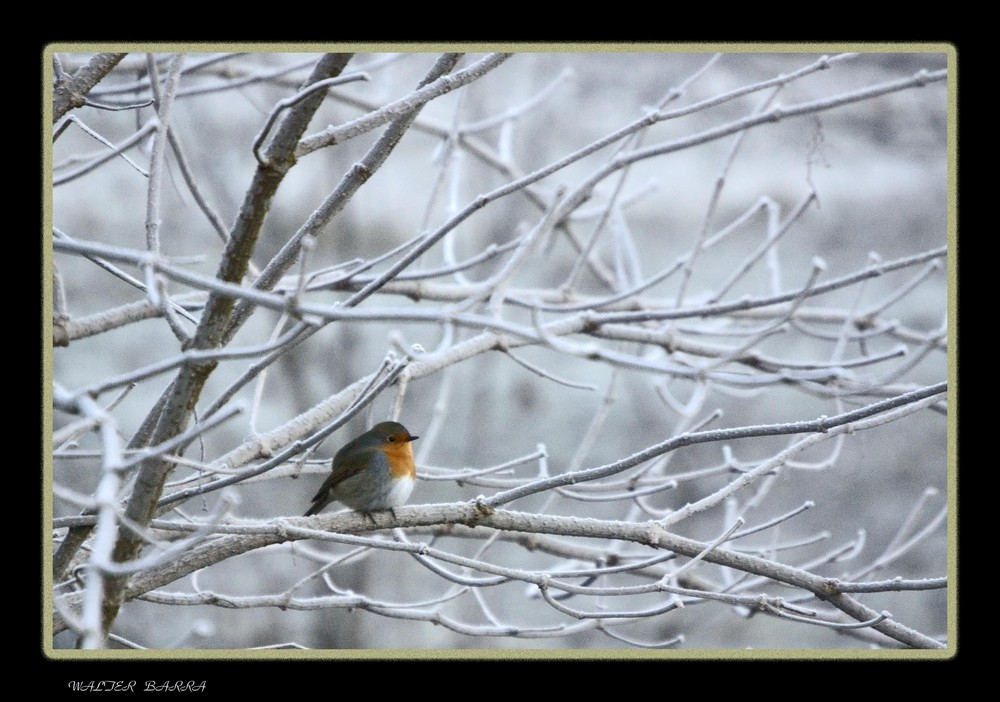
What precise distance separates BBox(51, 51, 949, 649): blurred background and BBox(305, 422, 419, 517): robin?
0.08m

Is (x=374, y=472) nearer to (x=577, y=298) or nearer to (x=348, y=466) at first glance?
(x=348, y=466)

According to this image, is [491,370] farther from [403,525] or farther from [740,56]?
[403,525]

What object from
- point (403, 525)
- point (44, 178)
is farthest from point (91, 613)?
point (44, 178)

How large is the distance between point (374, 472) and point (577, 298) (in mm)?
658

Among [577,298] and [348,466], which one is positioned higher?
[577,298]

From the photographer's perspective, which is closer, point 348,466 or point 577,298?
point 348,466

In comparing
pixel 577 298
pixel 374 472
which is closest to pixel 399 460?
pixel 374 472

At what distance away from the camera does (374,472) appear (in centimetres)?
166

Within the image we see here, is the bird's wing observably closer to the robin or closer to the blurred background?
the robin

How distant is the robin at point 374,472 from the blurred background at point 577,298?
0.08m

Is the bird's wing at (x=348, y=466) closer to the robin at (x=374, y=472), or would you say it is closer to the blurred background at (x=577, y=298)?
the robin at (x=374, y=472)

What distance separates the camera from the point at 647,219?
264 centimetres

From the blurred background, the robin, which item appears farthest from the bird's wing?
the blurred background

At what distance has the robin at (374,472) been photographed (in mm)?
1637
